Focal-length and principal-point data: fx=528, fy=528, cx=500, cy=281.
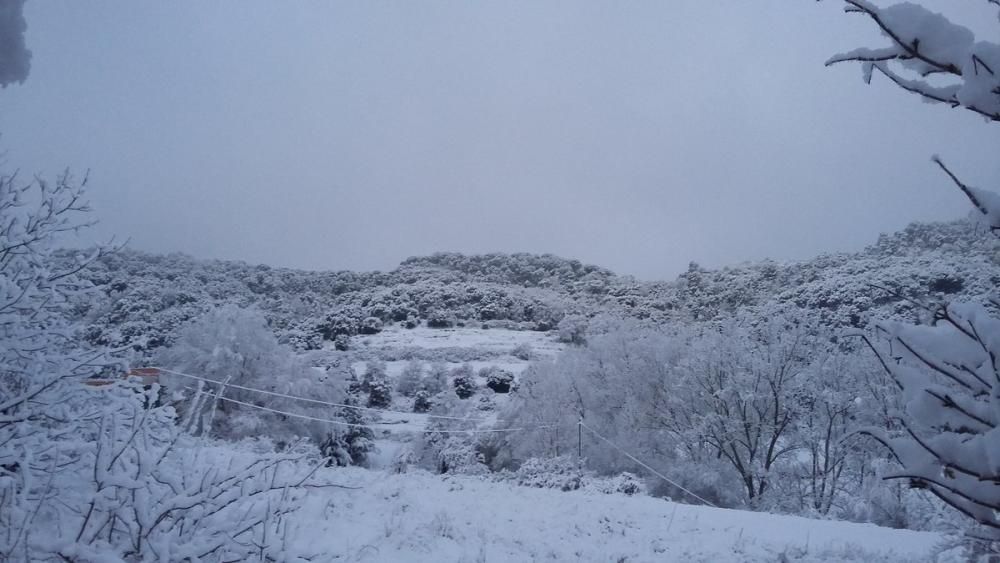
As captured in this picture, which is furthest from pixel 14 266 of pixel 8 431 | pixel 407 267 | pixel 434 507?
pixel 407 267

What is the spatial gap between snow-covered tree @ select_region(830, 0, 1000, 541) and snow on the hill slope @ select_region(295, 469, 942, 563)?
174 inches

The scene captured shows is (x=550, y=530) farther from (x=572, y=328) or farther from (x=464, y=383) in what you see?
(x=572, y=328)

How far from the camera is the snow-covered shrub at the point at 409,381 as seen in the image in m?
36.4

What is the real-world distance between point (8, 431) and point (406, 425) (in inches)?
1144

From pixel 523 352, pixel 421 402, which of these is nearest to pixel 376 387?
pixel 421 402

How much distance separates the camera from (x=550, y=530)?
21.6 feet

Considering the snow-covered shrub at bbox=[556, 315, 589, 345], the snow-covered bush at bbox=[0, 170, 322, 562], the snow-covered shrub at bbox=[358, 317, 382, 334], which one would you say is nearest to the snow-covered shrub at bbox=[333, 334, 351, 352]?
the snow-covered shrub at bbox=[358, 317, 382, 334]

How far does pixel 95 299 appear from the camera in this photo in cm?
500

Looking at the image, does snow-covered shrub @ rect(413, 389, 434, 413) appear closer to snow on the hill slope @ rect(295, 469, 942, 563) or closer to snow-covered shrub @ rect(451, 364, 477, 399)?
snow-covered shrub @ rect(451, 364, 477, 399)

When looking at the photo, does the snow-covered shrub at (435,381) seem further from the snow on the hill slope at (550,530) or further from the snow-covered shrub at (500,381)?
the snow on the hill slope at (550,530)

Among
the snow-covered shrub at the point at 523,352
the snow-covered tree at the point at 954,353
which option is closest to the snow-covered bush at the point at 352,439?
the snow-covered shrub at the point at 523,352

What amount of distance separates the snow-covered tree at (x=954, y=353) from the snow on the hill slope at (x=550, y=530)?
14.5 feet

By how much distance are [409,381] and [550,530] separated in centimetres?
3124

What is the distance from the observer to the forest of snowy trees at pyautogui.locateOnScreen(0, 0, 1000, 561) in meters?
1.40
